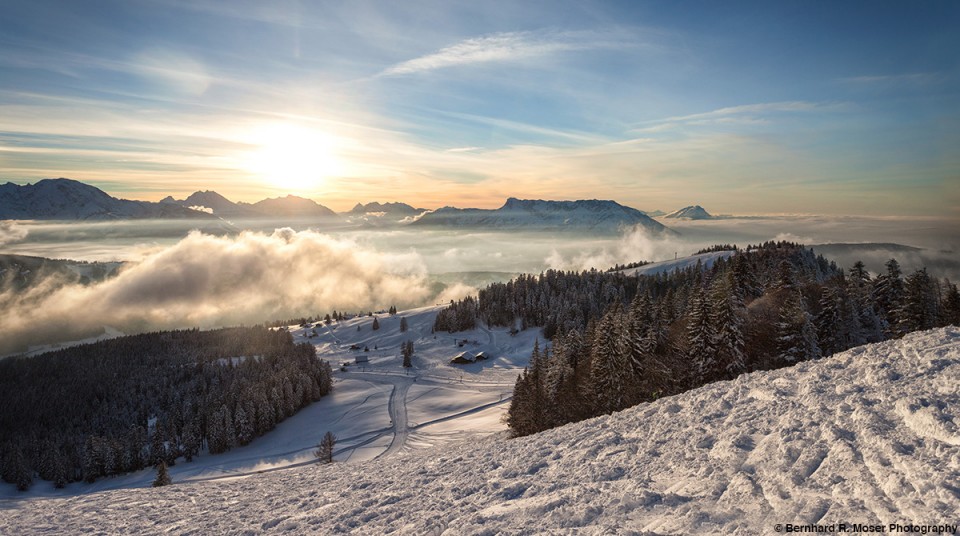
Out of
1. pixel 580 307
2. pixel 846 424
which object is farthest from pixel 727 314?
pixel 580 307

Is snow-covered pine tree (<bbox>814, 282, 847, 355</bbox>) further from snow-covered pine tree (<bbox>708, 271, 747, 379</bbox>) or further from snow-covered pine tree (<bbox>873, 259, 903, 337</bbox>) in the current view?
snow-covered pine tree (<bbox>873, 259, 903, 337</bbox>)

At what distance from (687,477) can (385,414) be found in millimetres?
80191

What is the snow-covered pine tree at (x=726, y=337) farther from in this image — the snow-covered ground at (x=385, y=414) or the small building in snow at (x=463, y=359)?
the small building in snow at (x=463, y=359)

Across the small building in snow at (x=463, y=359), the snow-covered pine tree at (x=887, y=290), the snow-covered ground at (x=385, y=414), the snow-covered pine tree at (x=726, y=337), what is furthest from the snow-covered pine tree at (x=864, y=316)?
the small building in snow at (x=463, y=359)

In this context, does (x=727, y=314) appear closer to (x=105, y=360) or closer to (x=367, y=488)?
(x=367, y=488)

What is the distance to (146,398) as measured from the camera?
5025 inches

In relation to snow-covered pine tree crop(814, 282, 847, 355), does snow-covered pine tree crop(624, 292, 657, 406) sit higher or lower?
lower

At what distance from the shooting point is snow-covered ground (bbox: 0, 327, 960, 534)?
9.45 m

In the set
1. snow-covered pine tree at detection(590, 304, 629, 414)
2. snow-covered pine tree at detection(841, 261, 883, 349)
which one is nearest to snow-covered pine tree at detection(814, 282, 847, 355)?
snow-covered pine tree at detection(841, 261, 883, 349)

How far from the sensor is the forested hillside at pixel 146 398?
86.4 meters

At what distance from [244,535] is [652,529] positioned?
1372 centimetres

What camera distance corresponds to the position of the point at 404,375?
392ft

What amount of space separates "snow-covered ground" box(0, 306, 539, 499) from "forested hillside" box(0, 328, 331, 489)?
3.58 m

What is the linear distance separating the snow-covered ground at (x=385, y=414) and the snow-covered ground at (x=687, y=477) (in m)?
38.3
